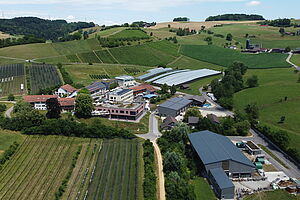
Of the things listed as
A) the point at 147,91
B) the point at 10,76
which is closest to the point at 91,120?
the point at 147,91

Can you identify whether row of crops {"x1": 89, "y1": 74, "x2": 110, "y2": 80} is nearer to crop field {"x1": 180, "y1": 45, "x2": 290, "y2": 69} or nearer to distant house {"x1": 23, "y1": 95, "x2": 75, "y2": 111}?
distant house {"x1": 23, "y1": 95, "x2": 75, "y2": 111}

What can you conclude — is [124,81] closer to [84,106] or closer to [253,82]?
[84,106]

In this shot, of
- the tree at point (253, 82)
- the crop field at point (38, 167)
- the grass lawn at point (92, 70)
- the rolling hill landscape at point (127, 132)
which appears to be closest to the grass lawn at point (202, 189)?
the rolling hill landscape at point (127, 132)

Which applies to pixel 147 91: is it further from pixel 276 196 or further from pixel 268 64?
pixel 268 64

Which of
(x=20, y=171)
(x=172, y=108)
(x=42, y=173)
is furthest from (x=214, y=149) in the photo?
(x=20, y=171)

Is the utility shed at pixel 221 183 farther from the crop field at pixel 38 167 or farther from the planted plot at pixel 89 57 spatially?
the planted plot at pixel 89 57

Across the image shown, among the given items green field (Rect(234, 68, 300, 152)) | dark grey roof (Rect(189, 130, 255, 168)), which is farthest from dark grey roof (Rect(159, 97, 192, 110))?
dark grey roof (Rect(189, 130, 255, 168))
